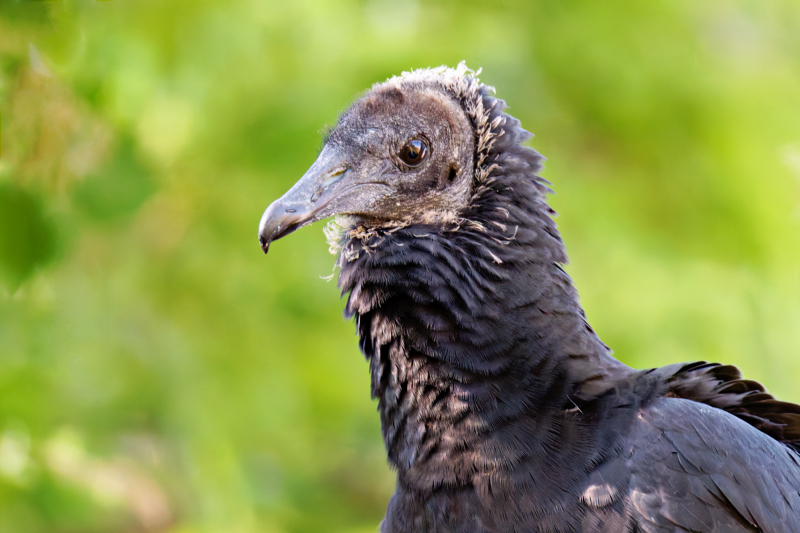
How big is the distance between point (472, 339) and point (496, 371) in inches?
4.8

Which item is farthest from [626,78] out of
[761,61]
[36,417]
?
[36,417]

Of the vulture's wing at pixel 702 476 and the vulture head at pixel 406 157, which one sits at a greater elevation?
the vulture head at pixel 406 157

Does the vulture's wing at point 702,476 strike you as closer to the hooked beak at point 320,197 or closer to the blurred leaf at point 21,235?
the hooked beak at point 320,197

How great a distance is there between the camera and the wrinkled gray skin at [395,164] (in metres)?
2.59

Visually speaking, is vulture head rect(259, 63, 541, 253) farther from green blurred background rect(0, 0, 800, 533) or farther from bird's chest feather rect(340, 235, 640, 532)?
green blurred background rect(0, 0, 800, 533)

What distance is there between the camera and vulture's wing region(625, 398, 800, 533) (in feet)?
6.76

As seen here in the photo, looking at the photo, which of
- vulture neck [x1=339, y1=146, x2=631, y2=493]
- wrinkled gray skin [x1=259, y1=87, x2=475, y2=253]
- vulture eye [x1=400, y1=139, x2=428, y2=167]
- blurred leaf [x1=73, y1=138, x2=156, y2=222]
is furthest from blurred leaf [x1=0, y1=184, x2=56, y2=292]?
vulture eye [x1=400, y1=139, x2=428, y2=167]

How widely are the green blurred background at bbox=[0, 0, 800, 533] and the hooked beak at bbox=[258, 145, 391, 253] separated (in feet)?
3.82

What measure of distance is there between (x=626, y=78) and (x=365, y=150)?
2.38 metres

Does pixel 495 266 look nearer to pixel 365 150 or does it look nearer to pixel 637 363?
pixel 365 150

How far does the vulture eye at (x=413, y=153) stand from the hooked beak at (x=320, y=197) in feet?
0.42

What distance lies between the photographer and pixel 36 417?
130 inches

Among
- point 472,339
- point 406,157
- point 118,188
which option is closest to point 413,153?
point 406,157

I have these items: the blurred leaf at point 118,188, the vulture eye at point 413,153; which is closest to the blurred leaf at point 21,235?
the blurred leaf at point 118,188
